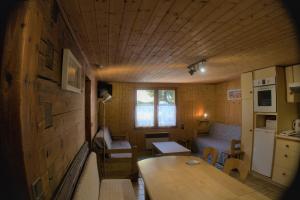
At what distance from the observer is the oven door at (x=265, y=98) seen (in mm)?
3535

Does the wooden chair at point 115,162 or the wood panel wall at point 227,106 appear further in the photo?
the wood panel wall at point 227,106

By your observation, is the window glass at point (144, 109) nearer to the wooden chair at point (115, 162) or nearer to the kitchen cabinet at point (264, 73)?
the wooden chair at point (115, 162)

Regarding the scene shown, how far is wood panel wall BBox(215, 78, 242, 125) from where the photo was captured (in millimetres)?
5261

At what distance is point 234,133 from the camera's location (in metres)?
4.97

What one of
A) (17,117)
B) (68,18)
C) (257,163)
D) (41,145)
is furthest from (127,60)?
(257,163)

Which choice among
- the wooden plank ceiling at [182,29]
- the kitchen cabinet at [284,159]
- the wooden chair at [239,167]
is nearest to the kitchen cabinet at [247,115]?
the kitchen cabinet at [284,159]

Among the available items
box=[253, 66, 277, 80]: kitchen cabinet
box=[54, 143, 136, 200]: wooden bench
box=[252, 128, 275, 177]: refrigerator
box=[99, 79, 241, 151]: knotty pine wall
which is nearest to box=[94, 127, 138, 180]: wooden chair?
box=[54, 143, 136, 200]: wooden bench

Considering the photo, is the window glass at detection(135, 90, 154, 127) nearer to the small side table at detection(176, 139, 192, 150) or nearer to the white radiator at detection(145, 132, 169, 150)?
the white radiator at detection(145, 132, 169, 150)

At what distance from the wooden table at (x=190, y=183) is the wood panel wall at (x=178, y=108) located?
→ 11.4ft

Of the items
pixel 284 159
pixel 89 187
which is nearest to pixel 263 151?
pixel 284 159

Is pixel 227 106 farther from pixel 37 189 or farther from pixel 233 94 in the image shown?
pixel 37 189

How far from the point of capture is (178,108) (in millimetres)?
6203

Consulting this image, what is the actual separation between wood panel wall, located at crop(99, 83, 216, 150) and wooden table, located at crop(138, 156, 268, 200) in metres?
3.47

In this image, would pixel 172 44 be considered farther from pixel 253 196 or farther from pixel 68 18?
pixel 253 196
